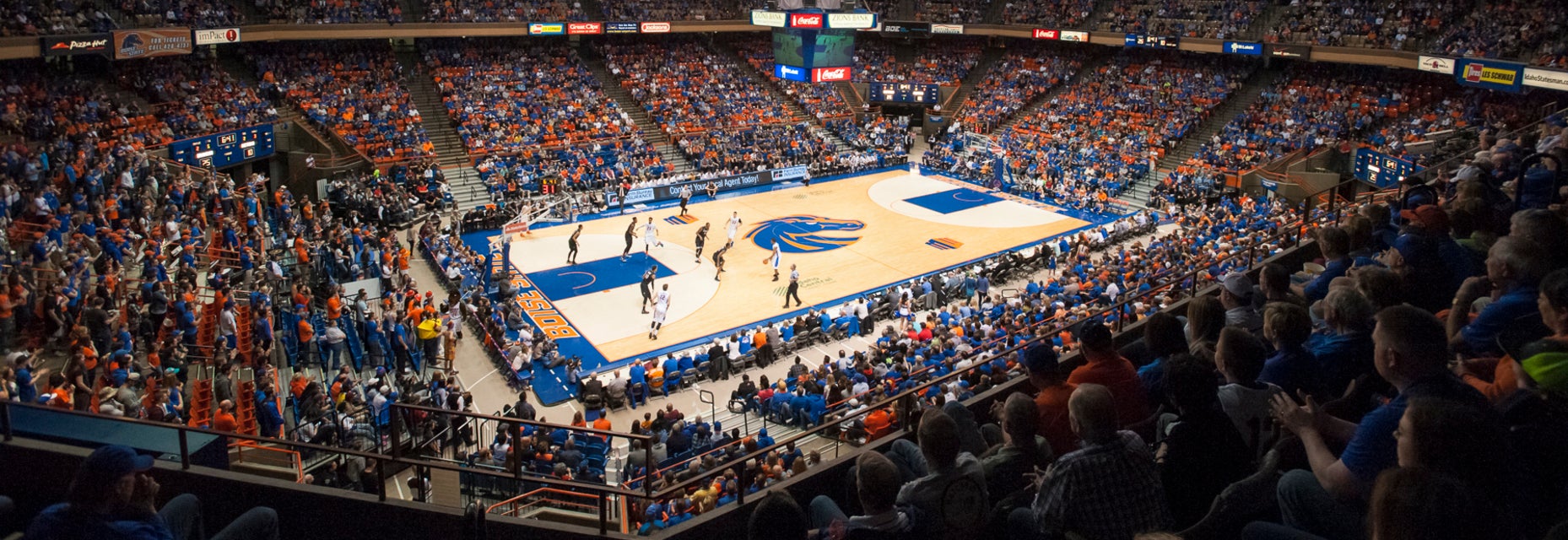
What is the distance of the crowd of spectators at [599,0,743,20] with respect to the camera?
47.2 m

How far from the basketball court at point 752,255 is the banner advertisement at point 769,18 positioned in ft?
25.3

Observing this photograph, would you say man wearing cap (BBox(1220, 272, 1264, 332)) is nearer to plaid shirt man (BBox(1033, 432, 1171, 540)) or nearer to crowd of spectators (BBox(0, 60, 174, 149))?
plaid shirt man (BBox(1033, 432, 1171, 540))

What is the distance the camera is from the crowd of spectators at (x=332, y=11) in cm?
3678

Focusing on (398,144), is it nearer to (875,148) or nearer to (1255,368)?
(875,148)

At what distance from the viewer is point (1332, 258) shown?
8.17 metres

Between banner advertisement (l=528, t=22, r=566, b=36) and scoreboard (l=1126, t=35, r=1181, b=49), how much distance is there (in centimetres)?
2658

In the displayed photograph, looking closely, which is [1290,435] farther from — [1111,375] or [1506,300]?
[1506,300]

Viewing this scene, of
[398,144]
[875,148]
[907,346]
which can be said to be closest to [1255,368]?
[907,346]

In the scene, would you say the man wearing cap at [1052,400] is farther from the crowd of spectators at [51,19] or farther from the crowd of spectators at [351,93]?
the crowd of spectators at [351,93]

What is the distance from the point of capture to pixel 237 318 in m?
18.5

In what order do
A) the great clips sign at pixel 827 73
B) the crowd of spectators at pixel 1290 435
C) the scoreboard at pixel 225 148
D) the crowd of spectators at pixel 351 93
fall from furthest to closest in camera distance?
the great clips sign at pixel 827 73 → the crowd of spectators at pixel 351 93 → the scoreboard at pixel 225 148 → the crowd of spectators at pixel 1290 435

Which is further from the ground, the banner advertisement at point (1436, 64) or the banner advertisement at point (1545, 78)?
the banner advertisement at point (1436, 64)

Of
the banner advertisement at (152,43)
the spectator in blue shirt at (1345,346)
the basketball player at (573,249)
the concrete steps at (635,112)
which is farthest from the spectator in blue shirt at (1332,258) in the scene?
the concrete steps at (635,112)

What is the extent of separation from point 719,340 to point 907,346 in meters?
5.44
